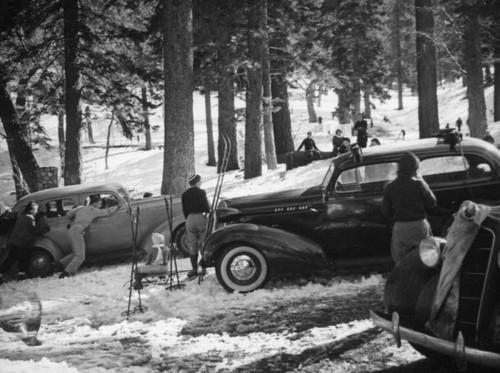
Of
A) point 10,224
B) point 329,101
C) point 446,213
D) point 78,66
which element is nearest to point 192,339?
point 446,213

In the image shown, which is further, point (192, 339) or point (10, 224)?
point (10, 224)

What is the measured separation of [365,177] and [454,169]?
1.29 metres

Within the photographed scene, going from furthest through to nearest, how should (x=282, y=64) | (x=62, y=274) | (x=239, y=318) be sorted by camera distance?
(x=282, y=64)
(x=62, y=274)
(x=239, y=318)

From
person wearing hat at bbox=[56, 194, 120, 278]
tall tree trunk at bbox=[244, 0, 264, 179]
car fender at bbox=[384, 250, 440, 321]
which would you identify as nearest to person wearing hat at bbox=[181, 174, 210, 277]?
person wearing hat at bbox=[56, 194, 120, 278]

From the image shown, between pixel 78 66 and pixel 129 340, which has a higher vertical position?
pixel 78 66

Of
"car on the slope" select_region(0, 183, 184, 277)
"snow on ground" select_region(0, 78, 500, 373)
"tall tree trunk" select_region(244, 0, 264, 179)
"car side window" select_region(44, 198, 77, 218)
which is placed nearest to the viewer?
"snow on ground" select_region(0, 78, 500, 373)

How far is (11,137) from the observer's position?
59.4 feet

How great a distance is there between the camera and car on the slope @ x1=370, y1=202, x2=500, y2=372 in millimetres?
3930

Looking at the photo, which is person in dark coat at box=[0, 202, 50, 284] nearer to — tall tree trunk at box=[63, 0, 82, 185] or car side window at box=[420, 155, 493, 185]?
car side window at box=[420, 155, 493, 185]

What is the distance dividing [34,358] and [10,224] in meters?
5.20

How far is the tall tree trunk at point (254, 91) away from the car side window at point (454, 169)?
1080cm

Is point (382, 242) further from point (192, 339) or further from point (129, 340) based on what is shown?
point (129, 340)

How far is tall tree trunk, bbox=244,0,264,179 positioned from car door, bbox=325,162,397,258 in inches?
414

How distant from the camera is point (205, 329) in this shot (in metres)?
6.21
